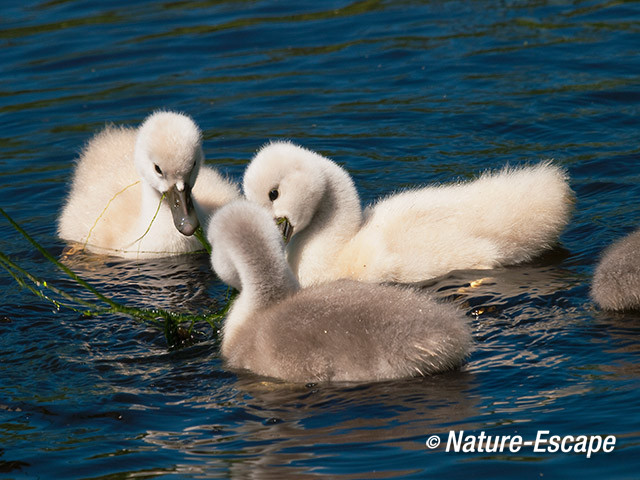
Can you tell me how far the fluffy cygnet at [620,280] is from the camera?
20.5 ft

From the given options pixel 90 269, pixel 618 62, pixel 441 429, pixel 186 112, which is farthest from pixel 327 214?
pixel 618 62

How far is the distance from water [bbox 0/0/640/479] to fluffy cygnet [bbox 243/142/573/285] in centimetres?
21

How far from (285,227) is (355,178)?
7.05 ft

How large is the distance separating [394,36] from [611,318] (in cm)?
670

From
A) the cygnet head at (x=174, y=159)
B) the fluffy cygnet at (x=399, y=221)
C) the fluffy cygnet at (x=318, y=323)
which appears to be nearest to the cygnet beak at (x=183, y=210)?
the cygnet head at (x=174, y=159)

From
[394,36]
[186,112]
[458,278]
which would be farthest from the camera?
[394,36]

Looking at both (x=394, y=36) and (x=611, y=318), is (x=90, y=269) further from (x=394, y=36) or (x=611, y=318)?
(x=394, y=36)

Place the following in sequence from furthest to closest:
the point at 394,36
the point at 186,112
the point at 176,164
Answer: the point at 394,36, the point at 186,112, the point at 176,164

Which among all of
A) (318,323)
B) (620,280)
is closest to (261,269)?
(318,323)

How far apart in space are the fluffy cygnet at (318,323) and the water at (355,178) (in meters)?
0.11

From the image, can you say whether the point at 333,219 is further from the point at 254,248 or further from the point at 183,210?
the point at 254,248

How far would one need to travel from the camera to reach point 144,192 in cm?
815

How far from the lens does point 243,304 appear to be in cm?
611

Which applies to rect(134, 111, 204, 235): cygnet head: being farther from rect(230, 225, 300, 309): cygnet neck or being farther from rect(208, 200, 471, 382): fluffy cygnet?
rect(230, 225, 300, 309): cygnet neck
